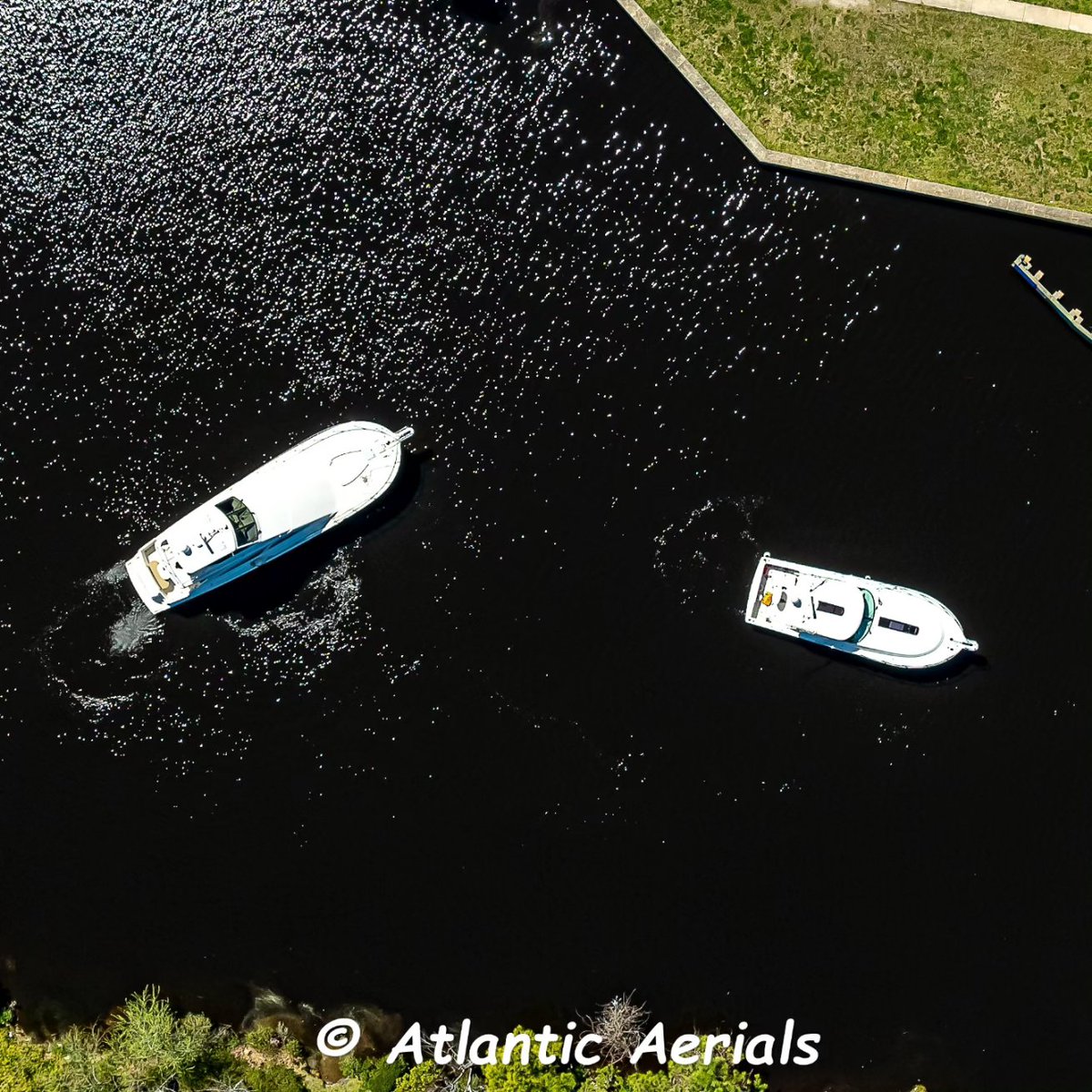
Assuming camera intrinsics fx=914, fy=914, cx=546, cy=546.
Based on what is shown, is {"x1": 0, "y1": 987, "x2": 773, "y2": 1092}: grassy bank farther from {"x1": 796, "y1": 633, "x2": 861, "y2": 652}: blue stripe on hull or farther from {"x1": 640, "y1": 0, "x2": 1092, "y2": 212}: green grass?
{"x1": 640, "y1": 0, "x2": 1092, "y2": 212}: green grass

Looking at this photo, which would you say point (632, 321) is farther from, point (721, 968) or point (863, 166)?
point (721, 968)

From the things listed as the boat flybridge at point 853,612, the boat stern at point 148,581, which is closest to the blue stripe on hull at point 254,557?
the boat stern at point 148,581

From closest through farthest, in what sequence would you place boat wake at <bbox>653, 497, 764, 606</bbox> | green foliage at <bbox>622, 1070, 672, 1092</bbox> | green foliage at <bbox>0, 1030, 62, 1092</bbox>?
1. green foliage at <bbox>622, 1070, 672, 1092</bbox>
2. green foliage at <bbox>0, 1030, 62, 1092</bbox>
3. boat wake at <bbox>653, 497, 764, 606</bbox>

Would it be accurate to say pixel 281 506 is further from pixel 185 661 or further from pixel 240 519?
pixel 185 661

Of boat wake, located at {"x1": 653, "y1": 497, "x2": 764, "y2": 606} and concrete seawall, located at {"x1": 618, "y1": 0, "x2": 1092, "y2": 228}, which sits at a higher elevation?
concrete seawall, located at {"x1": 618, "y1": 0, "x2": 1092, "y2": 228}

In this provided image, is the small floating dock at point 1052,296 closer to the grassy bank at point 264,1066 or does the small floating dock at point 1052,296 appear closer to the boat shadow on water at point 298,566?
the boat shadow on water at point 298,566

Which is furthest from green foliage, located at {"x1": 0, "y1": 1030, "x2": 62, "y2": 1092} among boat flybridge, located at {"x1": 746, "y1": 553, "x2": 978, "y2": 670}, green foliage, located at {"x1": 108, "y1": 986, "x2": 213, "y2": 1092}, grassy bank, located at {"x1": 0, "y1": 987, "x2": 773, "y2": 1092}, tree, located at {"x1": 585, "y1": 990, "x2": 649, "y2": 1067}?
boat flybridge, located at {"x1": 746, "y1": 553, "x2": 978, "y2": 670}

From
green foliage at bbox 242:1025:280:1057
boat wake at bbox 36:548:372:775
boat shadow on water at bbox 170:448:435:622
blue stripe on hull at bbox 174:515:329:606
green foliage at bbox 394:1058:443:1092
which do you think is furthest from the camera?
green foliage at bbox 242:1025:280:1057

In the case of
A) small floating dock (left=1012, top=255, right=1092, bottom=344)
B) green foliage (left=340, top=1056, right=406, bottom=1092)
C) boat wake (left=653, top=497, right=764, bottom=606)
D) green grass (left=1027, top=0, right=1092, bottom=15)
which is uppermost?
green grass (left=1027, top=0, right=1092, bottom=15)
